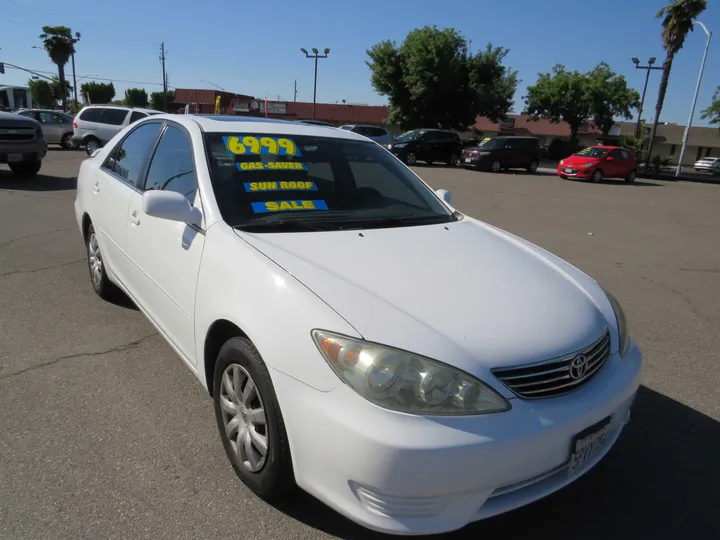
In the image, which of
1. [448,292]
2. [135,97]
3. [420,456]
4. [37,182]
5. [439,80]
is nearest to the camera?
[420,456]

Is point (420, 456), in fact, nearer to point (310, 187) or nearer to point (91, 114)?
point (310, 187)

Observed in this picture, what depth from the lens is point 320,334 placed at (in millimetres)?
1923

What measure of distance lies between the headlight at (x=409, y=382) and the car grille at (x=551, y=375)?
93 millimetres

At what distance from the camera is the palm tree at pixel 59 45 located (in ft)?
159

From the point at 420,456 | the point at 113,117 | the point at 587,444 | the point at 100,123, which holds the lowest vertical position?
the point at 587,444

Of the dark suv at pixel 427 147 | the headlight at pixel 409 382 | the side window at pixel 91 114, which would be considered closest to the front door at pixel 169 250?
the headlight at pixel 409 382

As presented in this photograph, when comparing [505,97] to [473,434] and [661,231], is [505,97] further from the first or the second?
[473,434]

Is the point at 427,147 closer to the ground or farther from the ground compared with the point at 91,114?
closer to the ground

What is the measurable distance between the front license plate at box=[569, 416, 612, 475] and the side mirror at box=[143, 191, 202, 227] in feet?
6.53

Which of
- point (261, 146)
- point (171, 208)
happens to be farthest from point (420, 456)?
point (261, 146)

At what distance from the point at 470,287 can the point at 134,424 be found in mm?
1947

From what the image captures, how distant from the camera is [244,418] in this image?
7.61ft

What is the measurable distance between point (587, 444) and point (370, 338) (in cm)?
99

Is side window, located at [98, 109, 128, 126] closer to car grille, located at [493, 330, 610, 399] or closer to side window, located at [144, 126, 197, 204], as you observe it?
side window, located at [144, 126, 197, 204]
